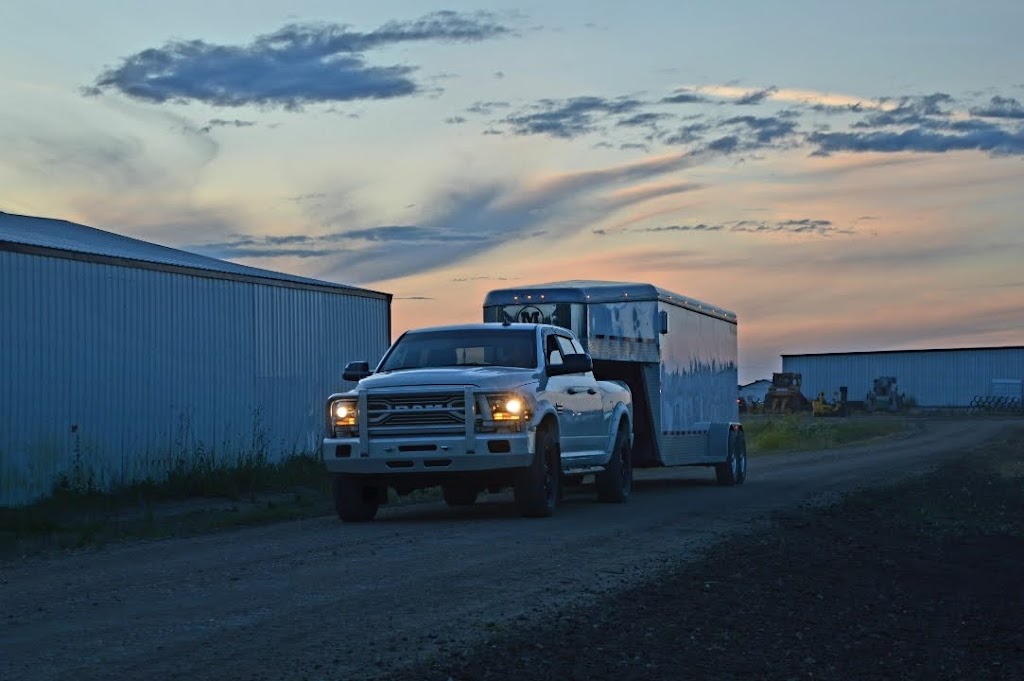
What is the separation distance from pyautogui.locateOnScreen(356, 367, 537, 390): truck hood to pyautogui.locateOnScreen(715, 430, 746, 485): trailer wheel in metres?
9.86

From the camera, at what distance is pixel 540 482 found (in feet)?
56.3

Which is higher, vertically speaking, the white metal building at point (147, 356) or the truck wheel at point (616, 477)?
the white metal building at point (147, 356)

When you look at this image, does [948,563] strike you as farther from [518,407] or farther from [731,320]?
[731,320]

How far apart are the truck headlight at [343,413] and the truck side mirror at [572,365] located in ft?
8.19

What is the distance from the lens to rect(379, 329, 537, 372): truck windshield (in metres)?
18.2

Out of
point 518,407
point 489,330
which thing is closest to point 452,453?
point 518,407

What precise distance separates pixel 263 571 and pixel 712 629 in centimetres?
406

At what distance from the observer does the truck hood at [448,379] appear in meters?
16.9

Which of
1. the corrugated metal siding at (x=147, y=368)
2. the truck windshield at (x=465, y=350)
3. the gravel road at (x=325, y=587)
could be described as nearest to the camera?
the gravel road at (x=325, y=587)

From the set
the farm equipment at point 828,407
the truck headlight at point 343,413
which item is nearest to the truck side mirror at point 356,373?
the truck headlight at point 343,413

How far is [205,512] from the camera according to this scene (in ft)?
71.4

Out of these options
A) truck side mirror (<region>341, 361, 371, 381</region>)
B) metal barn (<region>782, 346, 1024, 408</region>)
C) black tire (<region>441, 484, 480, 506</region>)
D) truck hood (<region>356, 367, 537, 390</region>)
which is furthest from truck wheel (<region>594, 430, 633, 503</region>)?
metal barn (<region>782, 346, 1024, 408</region>)

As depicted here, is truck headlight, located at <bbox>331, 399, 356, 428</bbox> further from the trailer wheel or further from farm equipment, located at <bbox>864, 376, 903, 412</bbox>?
farm equipment, located at <bbox>864, 376, 903, 412</bbox>

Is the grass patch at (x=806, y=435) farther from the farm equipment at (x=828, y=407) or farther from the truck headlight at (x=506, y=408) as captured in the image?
the truck headlight at (x=506, y=408)
